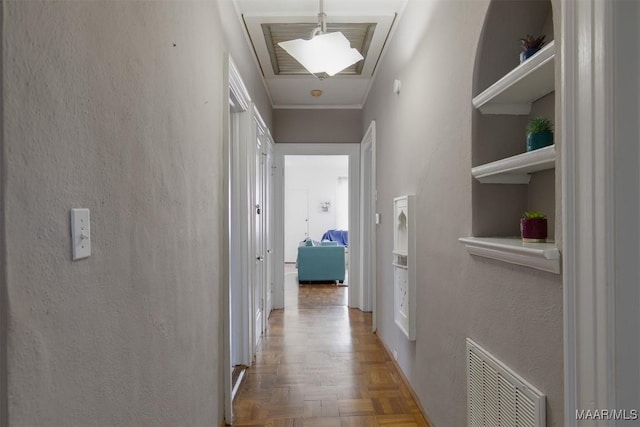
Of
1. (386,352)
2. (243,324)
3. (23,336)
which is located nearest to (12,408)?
(23,336)

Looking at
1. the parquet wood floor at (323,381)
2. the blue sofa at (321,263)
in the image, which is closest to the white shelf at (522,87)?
the parquet wood floor at (323,381)

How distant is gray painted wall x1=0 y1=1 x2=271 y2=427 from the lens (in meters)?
0.63

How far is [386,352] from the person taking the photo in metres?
3.14

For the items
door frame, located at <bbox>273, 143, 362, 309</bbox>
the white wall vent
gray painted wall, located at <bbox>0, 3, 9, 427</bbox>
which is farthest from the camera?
door frame, located at <bbox>273, 143, 362, 309</bbox>

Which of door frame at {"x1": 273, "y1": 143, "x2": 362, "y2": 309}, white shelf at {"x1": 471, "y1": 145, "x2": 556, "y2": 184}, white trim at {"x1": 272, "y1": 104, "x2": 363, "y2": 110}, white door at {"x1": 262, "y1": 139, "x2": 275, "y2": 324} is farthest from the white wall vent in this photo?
white trim at {"x1": 272, "y1": 104, "x2": 363, "y2": 110}

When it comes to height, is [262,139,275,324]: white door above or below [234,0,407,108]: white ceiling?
below

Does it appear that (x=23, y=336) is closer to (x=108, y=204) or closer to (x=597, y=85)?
(x=108, y=204)

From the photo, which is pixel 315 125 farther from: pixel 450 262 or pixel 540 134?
pixel 540 134

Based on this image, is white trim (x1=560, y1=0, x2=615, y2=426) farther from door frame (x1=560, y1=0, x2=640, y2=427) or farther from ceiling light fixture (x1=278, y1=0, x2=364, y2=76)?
ceiling light fixture (x1=278, y1=0, x2=364, y2=76)

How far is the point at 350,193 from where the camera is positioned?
15.2ft

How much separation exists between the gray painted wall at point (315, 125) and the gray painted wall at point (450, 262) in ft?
6.03

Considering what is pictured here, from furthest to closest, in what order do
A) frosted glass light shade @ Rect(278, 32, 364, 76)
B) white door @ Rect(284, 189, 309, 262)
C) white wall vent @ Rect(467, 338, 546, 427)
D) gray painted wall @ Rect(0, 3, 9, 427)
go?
white door @ Rect(284, 189, 309, 262), frosted glass light shade @ Rect(278, 32, 364, 76), white wall vent @ Rect(467, 338, 546, 427), gray painted wall @ Rect(0, 3, 9, 427)

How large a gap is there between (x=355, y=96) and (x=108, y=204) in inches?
149

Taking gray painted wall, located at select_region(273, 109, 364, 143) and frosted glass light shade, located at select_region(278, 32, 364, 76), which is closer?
frosted glass light shade, located at select_region(278, 32, 364, 76)
